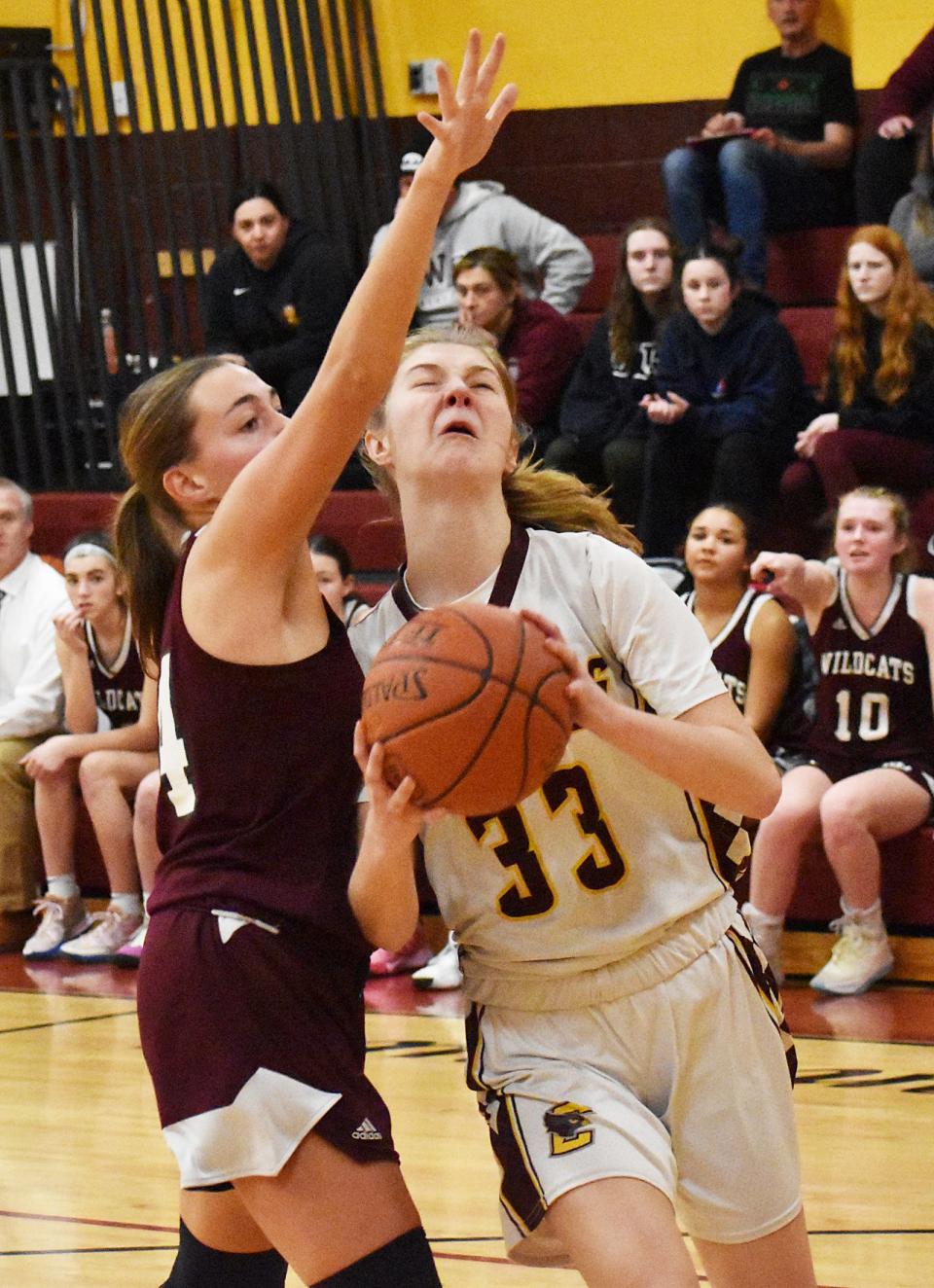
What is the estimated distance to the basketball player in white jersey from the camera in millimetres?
2293

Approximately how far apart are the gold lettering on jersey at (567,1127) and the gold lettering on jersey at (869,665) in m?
3.61

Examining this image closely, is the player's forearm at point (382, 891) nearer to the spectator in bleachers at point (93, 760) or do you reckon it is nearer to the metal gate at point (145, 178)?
the spectator in bleachers at point (93, 760)

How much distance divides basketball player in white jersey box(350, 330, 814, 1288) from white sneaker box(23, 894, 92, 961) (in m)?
4.20

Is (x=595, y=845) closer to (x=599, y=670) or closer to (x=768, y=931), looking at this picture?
(x=599, y=670)

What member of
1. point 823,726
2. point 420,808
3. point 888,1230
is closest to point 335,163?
point 823,726

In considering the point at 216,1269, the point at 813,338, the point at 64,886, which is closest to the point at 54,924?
the point at 64,886

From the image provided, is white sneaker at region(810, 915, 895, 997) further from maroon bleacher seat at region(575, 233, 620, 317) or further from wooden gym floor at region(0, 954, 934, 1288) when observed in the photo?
maroon bleacher seat at region(575, 233, 620, 317)

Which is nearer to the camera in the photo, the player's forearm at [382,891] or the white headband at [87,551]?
the player's forearm at [382,891]

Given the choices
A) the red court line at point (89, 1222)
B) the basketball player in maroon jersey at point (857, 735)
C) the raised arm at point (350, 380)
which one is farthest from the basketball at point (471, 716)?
the basketball player in maroon jersey at point (857, 735)

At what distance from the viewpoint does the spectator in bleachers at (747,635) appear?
230 inches

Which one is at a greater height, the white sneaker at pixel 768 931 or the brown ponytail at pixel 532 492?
the brown ponytail at pixel 532 492

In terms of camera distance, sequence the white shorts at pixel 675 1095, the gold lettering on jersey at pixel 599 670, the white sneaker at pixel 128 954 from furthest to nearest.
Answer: the white sneaker at pixel 128 954 → the gold lettering on jersey at pixel 599 670 → the white shorts at pixel 675 1095

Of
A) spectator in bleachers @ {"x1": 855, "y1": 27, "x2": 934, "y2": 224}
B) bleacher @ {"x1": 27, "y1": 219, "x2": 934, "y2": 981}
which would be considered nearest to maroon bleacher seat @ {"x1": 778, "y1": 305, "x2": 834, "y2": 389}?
bleacher @ {"x1": 27, "y1": 219, "x2": 934, "y2": 981}

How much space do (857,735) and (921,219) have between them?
2.44 meters
